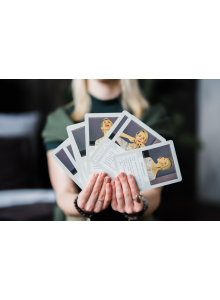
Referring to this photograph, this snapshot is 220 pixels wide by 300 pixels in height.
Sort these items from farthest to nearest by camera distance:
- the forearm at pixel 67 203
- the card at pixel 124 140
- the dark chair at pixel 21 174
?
the dark chair at pixel 21 174
the forearm at pixel 67 203
the card at pixel 124 140

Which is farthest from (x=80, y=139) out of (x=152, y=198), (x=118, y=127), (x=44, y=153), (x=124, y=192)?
(x=44, y=153)

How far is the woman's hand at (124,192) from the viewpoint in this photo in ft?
3.08

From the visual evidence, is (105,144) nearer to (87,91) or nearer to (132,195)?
(132,195)

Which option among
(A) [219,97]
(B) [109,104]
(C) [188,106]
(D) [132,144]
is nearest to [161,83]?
(C) [188,106]

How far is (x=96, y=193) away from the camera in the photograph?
95cm

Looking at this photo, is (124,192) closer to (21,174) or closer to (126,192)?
(126,192)

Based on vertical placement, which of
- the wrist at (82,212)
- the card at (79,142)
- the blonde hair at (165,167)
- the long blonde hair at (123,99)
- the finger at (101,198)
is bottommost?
the wrist at (82,212)

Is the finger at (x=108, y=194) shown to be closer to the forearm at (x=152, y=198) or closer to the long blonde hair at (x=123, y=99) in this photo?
the forearm at (x=152, y=198)

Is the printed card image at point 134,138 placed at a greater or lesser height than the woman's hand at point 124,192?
greater

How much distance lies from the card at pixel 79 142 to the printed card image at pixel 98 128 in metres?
0.03

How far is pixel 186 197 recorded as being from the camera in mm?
3055

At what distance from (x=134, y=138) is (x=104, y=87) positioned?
33cm

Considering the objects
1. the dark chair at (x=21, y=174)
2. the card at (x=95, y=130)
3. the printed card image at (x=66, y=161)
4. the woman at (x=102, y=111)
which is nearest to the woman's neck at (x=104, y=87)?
the woman at (x=102, y=111)
